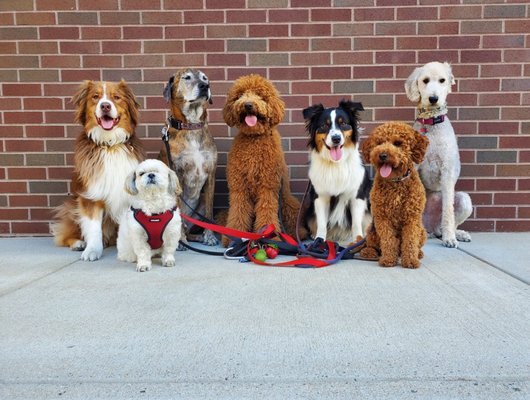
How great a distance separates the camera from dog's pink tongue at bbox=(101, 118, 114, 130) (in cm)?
383

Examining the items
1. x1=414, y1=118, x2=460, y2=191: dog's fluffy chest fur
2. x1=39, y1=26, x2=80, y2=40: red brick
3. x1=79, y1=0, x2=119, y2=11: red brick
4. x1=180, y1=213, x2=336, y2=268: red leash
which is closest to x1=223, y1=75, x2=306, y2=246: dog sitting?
x1=180, y1=213, x2=336, y2=268: red leash

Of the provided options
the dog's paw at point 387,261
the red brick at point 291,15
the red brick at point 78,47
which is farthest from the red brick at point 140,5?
the dog's paw at point 387,261

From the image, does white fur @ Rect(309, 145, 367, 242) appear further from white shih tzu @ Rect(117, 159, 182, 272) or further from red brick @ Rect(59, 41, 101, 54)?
red brick @ Rect(59, 41, 101, 54)

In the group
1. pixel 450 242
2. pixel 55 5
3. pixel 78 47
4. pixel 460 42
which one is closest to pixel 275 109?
pixel 450 242

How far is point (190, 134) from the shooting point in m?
4.27

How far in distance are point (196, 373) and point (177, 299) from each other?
96 cm

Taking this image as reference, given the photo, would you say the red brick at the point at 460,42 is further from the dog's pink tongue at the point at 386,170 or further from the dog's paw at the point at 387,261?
the dog's paw at the point at 387,261

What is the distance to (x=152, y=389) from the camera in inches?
65.6

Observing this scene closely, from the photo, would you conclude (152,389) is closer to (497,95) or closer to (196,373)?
(196,373)

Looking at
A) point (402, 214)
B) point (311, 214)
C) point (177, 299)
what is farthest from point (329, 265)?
point (177, 299)

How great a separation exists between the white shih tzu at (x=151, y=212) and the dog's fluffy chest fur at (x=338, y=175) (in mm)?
1337

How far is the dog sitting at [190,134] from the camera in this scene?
4.16 metres

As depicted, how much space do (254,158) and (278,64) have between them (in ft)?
4.70

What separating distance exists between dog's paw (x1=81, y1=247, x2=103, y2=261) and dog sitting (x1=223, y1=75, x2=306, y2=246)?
118 cm
